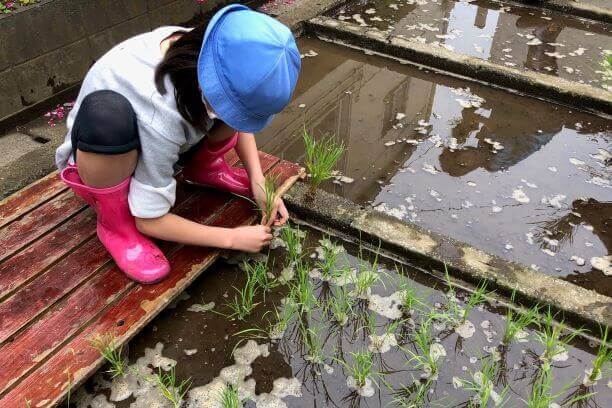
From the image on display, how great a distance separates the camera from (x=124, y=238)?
87.0 inches

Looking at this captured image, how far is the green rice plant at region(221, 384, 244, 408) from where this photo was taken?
5.86 feet

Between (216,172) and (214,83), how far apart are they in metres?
1.06

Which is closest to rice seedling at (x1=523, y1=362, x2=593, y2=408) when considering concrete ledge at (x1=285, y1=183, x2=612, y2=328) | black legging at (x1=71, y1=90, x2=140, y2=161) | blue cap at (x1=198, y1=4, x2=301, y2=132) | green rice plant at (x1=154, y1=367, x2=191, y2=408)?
concrete ledge at (x1=285, y1=183, x2=612, y2=328)

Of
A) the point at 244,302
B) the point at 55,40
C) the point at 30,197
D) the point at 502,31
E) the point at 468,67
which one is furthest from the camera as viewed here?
the point at 502,31

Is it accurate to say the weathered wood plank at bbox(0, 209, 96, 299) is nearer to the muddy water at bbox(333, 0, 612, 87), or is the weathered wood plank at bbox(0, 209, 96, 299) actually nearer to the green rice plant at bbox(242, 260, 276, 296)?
the green rice plant at bbox(242, 260, 276, 296)

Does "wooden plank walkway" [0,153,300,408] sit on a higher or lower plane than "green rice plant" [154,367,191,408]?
higher

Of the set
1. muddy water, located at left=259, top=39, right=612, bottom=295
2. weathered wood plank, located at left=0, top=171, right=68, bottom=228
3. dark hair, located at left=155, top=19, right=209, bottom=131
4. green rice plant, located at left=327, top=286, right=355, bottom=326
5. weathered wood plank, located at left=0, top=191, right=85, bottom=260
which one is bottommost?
muddy water, located at left=259, top=39, right=612, bottom=295

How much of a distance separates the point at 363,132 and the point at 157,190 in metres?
2.02

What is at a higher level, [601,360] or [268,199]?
[268,199]

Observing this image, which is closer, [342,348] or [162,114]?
[162,114]

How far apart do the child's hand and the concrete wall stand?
204cm

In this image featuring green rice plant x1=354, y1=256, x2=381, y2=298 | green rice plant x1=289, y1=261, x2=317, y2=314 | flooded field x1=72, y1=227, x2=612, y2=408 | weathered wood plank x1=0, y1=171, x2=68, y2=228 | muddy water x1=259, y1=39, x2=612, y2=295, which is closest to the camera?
flooded field x1=72, y1=227, x2=612, y2=408

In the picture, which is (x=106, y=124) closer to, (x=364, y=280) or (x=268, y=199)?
(x=268, y=199)

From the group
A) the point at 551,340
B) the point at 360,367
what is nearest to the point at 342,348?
the point at 360,367
